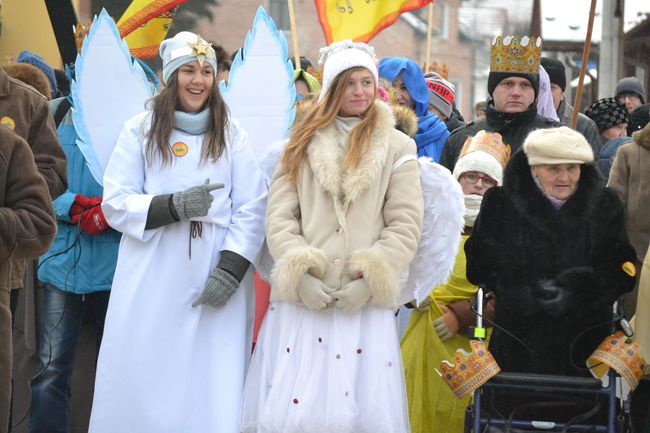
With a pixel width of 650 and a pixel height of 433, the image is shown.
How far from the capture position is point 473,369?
5426mm

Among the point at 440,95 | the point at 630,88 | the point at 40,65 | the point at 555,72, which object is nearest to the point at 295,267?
the point at 555,72

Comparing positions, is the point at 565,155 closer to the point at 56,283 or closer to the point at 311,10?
the point at 56,283

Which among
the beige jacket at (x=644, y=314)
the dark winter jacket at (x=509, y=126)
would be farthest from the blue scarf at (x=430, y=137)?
the beige jacket at (x=644, y=314)

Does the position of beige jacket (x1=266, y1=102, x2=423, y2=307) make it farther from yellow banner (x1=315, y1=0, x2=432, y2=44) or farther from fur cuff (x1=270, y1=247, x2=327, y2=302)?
yellow banner (x1=315, y1=0, x2=432, y2=44)

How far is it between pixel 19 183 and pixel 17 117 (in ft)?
3.94

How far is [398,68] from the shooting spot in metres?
7.62

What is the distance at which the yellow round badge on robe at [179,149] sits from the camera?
6.00 metres

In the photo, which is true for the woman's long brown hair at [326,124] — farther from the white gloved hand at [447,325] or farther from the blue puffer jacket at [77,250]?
the blue puffer jacket at [77,250]

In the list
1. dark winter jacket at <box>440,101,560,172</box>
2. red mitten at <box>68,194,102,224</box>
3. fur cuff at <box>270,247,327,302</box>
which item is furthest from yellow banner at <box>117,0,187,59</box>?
fur cuff at <box>270,247,327,302</box>

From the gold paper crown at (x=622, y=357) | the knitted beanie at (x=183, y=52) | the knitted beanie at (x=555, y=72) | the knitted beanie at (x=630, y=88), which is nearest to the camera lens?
the gold paper crown at (x=622, y=357)

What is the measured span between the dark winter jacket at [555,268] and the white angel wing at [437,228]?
18 centimetres

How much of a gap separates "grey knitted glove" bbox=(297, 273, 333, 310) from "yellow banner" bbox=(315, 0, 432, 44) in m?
3.73

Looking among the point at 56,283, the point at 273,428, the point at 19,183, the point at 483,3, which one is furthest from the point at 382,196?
the point at 483,3

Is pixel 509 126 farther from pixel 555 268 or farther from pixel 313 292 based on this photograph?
pixel 313 292
